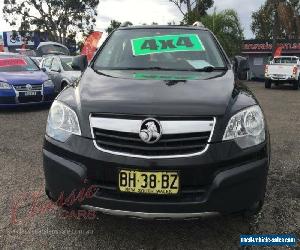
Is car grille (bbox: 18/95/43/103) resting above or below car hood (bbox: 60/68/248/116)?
below

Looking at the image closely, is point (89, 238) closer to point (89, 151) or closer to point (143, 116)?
point (89, 151)

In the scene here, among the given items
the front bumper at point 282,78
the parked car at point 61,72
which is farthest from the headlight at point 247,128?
the front bumper at point 282,78

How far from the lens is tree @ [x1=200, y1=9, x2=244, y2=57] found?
24875mm

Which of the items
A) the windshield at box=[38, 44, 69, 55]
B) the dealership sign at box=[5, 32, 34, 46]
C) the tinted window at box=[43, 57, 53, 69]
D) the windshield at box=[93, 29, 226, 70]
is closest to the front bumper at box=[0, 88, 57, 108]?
the tinted window at box=[43, 57, 53, 69]

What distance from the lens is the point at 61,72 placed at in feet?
37.4

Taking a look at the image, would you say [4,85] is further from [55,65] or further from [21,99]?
→ [55,65]

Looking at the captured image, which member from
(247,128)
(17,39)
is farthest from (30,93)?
(17,39)

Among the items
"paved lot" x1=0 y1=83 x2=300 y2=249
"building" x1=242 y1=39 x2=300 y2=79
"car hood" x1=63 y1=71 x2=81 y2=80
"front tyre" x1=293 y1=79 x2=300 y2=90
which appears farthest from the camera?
"building" x1=242 y1=39 x2=300 y2=79

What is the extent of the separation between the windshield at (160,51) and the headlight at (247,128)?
1098 millimetres

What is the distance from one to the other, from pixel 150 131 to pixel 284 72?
20.2 m

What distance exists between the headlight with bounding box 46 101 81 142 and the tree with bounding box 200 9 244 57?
887 inches

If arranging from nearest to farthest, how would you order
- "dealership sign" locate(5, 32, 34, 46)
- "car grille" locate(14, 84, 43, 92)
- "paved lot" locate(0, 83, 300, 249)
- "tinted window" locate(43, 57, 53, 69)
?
"paved lot" locate(0, 83, 300, 249)
"car grille" locate(14, 84, 43, 92)
"tinted window" locate(43, 57, 53, 69)
"dealership sign" locate(5, 32, 34, 46)

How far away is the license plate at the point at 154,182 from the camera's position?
2.73m

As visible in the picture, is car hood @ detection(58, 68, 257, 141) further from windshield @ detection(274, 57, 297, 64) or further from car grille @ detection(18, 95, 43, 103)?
windshield @ detection(274, 57, 297, 64)
